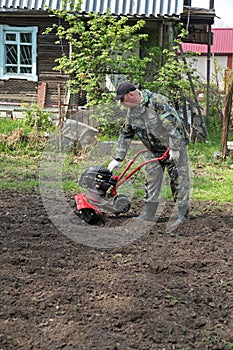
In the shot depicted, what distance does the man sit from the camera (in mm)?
6805

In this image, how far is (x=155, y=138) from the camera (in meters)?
7.02

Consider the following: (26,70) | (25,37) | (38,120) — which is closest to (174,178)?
(38,120)

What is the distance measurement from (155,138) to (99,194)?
0.90m

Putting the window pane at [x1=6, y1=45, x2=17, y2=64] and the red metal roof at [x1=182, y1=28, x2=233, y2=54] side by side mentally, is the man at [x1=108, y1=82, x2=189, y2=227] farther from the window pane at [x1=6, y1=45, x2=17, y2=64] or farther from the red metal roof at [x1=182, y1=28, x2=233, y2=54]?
the red metal roof at [x1=182, y1=28, x2=233, y2=54]

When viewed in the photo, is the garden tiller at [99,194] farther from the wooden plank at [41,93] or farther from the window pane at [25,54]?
the window pane at [25,54]

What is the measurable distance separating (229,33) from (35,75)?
103 feet

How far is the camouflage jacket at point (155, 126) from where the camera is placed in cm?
682

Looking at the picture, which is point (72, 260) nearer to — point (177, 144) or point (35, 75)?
point (177, 144)

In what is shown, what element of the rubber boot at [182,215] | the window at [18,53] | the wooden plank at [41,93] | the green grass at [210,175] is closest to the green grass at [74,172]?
the green grass at [210,175]

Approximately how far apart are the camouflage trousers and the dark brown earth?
1.07 feet

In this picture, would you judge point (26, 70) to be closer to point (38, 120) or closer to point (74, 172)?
point (38, 120)

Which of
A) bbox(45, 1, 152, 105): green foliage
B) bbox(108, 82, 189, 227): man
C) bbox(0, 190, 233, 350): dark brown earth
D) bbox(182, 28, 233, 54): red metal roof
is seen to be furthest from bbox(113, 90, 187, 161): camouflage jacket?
bbox(182, 28, 233, 54): red metal roof

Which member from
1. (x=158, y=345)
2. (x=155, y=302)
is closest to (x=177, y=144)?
(x=155, y=302)

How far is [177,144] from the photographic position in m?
6.81
